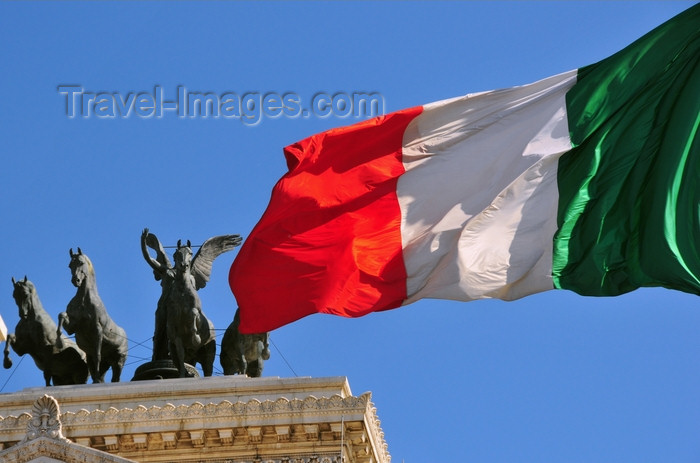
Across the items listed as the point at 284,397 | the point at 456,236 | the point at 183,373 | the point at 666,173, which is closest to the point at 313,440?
the point at 284,397

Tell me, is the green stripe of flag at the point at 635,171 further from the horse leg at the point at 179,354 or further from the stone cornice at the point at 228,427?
the horse leg at the point at 179,354

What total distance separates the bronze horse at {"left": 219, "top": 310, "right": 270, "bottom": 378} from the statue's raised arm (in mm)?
1910

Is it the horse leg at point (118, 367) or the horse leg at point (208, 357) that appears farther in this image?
the horse leg at point (118, 367)

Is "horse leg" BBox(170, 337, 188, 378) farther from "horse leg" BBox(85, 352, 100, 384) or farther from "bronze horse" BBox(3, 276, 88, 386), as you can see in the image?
"bronze horse" BBox(3, 276, 88, 386)

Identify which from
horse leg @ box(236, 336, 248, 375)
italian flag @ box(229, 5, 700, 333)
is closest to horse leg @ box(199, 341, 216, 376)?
horse leg @ box(236, 336, 248, 375)

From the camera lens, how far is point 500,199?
109 ft

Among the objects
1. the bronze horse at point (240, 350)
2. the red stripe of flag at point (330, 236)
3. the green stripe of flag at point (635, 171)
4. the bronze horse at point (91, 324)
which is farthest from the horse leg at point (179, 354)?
the green stripe of flag at point (635, 171)

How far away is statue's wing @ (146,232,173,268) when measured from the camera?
45.9m

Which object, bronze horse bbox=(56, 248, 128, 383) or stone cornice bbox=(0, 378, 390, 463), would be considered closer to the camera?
stone cornice bbox=(0, 378, 390, 463)

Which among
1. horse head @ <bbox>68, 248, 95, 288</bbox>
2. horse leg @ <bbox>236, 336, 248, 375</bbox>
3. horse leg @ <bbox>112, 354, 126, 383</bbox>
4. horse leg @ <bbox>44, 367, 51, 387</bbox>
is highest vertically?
horse head @ <bbox>68, 248, 95, 288</bbox>

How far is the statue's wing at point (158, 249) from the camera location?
4588cm

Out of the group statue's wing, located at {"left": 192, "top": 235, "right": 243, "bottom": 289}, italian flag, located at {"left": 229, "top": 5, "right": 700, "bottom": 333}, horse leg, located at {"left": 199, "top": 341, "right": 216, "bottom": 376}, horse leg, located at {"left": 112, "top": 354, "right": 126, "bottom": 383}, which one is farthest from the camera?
statue's wing, located at {"left": 192, "top": 235, "right": 243, "bottom": 289}

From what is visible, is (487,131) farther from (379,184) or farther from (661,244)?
(661,244)

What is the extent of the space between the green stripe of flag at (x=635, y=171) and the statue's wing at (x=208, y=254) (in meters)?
14.8
